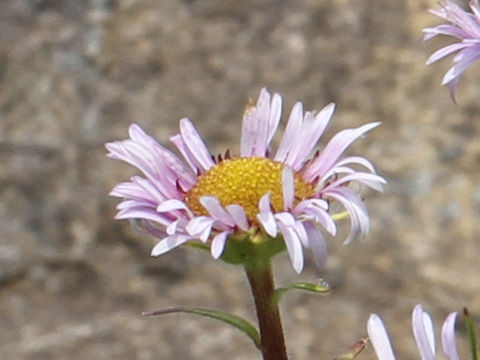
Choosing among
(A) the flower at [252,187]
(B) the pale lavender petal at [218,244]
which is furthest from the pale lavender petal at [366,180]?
(B) the pale lavender petal at [218,244]

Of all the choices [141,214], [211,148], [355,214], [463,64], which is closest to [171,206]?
[141,214]

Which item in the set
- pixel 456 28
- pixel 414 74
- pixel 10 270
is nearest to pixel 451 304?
pixel 414 74

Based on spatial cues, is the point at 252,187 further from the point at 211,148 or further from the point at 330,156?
the point at 211,148

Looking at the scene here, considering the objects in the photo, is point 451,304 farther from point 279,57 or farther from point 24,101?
point 24,101

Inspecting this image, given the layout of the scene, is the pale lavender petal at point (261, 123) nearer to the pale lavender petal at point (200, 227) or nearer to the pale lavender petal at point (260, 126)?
the pale lavender petal at point (260, 126)

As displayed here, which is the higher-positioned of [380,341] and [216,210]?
[216,210]

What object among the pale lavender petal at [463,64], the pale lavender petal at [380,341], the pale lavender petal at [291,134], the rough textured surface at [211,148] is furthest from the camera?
the rough textured surface at [211,148]
